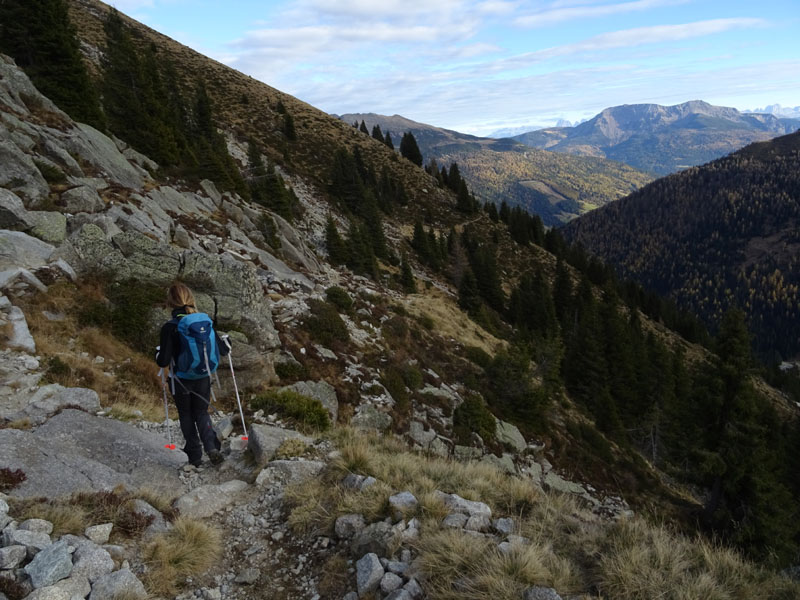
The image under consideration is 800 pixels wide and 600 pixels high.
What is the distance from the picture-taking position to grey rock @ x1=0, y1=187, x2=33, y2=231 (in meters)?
12.4

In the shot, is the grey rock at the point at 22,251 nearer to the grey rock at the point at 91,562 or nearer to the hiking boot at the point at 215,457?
the hiking boot at the point at 215,457

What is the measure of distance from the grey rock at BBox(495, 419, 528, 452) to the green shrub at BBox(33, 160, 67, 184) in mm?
22593

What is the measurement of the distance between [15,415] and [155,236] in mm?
11682

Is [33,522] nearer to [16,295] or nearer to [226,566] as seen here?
[226,566]

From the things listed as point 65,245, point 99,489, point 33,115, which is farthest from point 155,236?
point 99,489

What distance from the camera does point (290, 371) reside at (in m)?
14.6

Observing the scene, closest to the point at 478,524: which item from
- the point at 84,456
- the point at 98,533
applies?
the point at 98,533

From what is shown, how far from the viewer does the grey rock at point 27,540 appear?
4258mm

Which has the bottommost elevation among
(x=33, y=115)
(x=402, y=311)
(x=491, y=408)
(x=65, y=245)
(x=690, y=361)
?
(x=690, y=361)

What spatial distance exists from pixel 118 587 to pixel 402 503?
3.31 m

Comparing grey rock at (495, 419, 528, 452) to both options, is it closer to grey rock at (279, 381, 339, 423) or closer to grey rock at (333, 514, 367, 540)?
grey rock at (279, 381, 339, 423)

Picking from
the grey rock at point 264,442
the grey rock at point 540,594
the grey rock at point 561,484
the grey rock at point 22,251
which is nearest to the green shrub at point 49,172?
the grey rock at point 22,251

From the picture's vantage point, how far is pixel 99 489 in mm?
6129

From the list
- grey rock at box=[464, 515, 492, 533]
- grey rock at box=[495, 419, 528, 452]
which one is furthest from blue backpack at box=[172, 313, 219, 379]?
grey rock at box=[495, 419, 528, 452]
